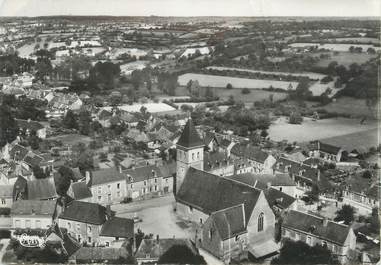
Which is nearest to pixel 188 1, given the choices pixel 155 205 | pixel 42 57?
pixel 155 205

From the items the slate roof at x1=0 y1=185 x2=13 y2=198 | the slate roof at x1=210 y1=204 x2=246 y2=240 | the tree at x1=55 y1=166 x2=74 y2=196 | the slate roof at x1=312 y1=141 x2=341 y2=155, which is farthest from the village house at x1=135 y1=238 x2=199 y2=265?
the slate roof at x1=312 y1=141 x2=341 y2=155

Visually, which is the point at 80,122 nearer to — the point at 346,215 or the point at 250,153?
the point at 250,153

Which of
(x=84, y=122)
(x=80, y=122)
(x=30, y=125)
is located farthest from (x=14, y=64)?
(x=30, y=125)

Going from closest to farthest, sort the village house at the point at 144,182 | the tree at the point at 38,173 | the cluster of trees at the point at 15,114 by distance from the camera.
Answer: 1. the village house at the point at 144,182
2. the tree at the point at 38,173
3. the cluster of trees at the point at 15,114

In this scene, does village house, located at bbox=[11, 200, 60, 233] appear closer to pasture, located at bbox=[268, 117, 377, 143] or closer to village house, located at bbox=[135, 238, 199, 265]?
village house, located at bbox=[135, 238, 199, 265]

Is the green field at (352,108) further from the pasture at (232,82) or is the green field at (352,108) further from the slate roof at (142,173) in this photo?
the slate roof at (142,173)

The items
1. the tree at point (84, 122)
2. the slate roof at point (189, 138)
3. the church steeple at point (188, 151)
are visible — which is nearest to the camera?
the slate roof at point (189, 138)

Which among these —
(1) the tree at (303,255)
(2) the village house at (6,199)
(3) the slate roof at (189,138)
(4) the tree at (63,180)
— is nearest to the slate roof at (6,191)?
(2) the village house at (6,199)
